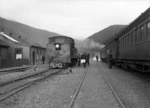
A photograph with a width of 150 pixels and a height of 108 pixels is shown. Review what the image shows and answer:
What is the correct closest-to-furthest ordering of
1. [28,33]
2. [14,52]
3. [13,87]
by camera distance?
[13,87]
[14,52]
[28,33]

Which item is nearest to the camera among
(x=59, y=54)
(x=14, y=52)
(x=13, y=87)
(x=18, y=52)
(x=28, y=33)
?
Answer: (x=13, y=87)

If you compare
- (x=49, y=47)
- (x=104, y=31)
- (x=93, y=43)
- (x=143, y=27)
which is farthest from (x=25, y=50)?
(x=104, y=31)

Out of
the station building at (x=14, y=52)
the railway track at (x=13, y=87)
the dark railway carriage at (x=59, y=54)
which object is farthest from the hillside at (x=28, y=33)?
the railway track at (x=13, y=87)

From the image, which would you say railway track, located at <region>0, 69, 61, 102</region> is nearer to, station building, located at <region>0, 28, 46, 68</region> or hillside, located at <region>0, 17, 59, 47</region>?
station building, located at <region>0, 28, 46, 68</region>

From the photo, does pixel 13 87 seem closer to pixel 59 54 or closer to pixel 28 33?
pixel 59 54

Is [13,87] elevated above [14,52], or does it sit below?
below

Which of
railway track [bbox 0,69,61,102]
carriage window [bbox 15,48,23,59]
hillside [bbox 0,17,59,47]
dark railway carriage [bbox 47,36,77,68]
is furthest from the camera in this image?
hillside [bbox 0,17,59,47]

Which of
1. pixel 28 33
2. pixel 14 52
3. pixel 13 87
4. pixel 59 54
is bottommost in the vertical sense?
pixel 13 87

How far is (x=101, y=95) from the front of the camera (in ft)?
26.7

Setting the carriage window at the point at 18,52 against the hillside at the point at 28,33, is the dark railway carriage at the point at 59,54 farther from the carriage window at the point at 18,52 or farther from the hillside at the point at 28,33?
the hillside at the point at 28,33

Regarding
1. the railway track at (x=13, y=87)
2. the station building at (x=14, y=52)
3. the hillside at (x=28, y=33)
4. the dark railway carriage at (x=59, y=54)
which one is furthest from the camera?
the hillside at (x=28, y=33)

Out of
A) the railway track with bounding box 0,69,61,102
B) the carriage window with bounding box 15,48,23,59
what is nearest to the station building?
the carriage window with bounding box 15,48,23,59

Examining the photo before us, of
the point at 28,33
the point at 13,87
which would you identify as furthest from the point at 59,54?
the point at 28,33

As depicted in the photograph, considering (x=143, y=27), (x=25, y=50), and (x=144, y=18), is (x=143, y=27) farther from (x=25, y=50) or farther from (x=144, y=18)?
(x=25, y=50)
